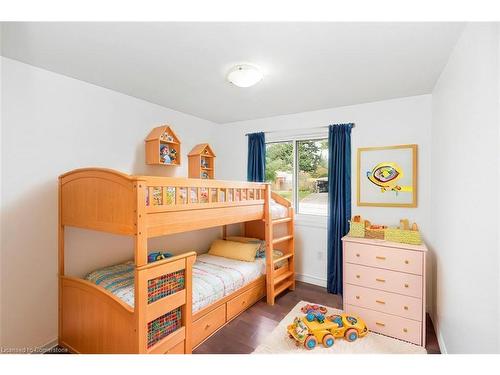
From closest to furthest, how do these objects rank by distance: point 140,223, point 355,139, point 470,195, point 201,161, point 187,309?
point 470,195 < point 140,223 < point 187,309 < point 355,139 < point 201,161

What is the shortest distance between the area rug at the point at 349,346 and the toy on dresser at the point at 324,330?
1.4 inches

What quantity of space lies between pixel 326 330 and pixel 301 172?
2.07 meters

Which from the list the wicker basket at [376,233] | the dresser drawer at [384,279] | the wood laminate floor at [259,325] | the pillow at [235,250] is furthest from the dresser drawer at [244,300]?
the wicker basket at [376,233]

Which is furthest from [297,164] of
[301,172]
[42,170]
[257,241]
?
[42,170]

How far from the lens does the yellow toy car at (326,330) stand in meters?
2.08

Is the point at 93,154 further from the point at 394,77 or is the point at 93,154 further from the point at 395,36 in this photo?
the point at 394,77

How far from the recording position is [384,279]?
2.35m

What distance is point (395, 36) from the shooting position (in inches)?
63.5

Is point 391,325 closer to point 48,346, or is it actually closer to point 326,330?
point 326,330

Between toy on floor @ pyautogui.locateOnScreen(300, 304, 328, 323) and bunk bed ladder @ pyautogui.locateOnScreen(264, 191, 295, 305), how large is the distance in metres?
0.42

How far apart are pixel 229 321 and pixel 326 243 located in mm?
1600

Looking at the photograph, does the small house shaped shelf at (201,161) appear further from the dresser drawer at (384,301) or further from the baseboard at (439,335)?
the baseboard at (439,335)
